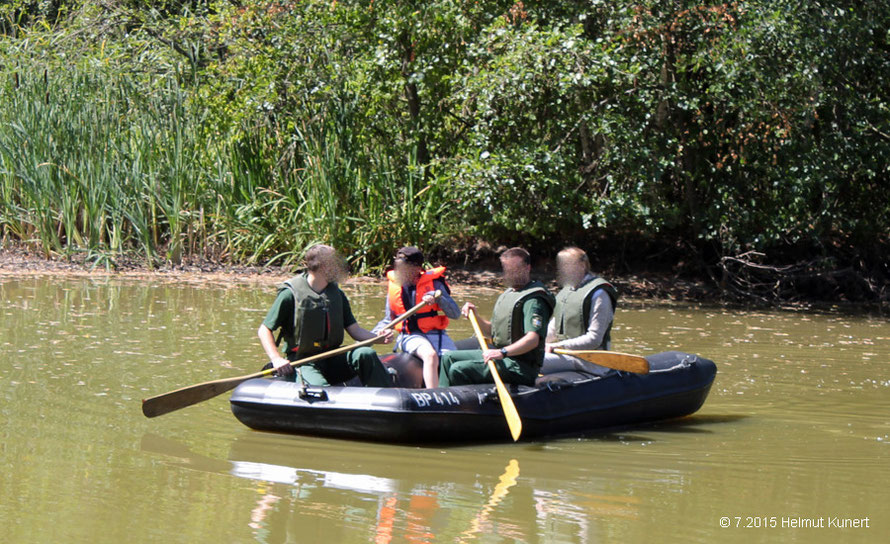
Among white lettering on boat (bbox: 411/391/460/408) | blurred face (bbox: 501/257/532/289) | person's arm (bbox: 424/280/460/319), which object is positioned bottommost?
white lettering on boat (bbox: 411/391/460/408)

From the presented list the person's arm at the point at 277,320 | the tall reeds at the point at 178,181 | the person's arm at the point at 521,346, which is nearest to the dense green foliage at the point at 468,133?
the tall reeds at the point at 178,181

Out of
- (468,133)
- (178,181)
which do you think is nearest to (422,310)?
(468,133)

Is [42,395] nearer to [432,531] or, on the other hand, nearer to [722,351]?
[432,531]

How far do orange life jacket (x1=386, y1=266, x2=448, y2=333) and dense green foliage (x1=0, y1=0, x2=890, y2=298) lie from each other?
513 cm

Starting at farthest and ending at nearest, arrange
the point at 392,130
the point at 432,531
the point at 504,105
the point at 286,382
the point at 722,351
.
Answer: the point at 392,130 → the point at 504,105 → the point at 722,351 → the point at 286,382 → the point at 432,531

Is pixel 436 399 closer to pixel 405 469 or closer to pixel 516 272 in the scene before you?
pixel 405 469

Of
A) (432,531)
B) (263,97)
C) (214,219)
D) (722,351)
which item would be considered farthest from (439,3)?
(432,531)

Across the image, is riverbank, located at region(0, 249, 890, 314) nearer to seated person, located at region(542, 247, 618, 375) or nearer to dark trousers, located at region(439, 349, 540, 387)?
seated person, located at region(542, 247, 618, 375)

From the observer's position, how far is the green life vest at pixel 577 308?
630 cm

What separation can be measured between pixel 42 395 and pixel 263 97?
6812mm

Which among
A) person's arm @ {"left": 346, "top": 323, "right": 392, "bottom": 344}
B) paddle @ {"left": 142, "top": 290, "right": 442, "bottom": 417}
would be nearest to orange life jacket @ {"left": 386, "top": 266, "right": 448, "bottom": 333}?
person's arm @ {"left": 346, "top": 323, "right": 392, "bottom": 344}

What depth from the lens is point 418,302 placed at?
634 centimetres

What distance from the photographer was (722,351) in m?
8.90

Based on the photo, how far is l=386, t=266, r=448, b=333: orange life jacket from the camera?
20.7ft
